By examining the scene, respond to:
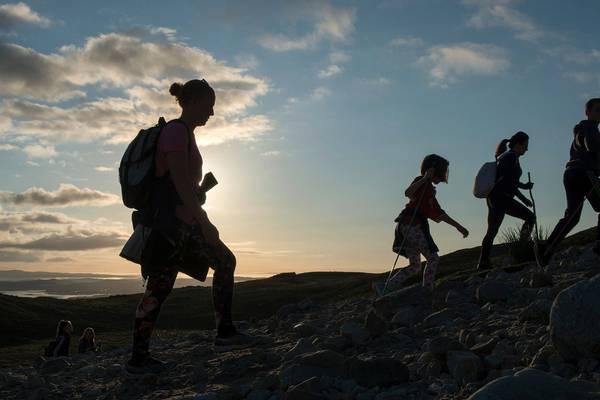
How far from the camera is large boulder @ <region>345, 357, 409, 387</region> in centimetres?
454

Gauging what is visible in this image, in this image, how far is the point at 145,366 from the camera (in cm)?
602

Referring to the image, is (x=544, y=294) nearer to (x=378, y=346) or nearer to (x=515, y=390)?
(x=378, y=346)

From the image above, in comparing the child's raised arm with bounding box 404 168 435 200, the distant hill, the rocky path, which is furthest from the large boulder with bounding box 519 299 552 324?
the distant hill

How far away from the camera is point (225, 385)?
5.36m

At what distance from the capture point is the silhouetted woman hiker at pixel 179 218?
561cm

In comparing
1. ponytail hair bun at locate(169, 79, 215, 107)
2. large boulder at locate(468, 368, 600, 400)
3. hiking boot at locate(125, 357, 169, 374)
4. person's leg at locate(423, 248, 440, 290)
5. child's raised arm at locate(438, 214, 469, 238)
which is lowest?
hiking boot at locate(125, 357, 169, 374)

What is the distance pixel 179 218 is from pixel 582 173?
6.96 m

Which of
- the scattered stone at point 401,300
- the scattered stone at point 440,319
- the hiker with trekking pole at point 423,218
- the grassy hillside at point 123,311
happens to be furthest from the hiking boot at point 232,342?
the grassy hillside at point 123,311

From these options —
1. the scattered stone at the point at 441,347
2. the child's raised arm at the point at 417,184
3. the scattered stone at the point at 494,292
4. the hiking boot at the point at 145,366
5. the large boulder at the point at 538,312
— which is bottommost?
the hiking boot at the point at 145,366

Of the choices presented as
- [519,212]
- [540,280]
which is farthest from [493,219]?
[540,280]

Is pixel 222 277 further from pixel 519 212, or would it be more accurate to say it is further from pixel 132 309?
pixel 132 309

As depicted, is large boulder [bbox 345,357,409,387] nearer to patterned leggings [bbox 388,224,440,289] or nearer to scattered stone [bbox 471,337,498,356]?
scattered stone [bbox 471,337,498,356]

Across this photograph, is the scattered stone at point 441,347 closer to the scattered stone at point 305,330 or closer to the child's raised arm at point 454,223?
the scattered stone at point 305,330

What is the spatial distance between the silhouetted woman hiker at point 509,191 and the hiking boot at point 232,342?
19.0 feet
